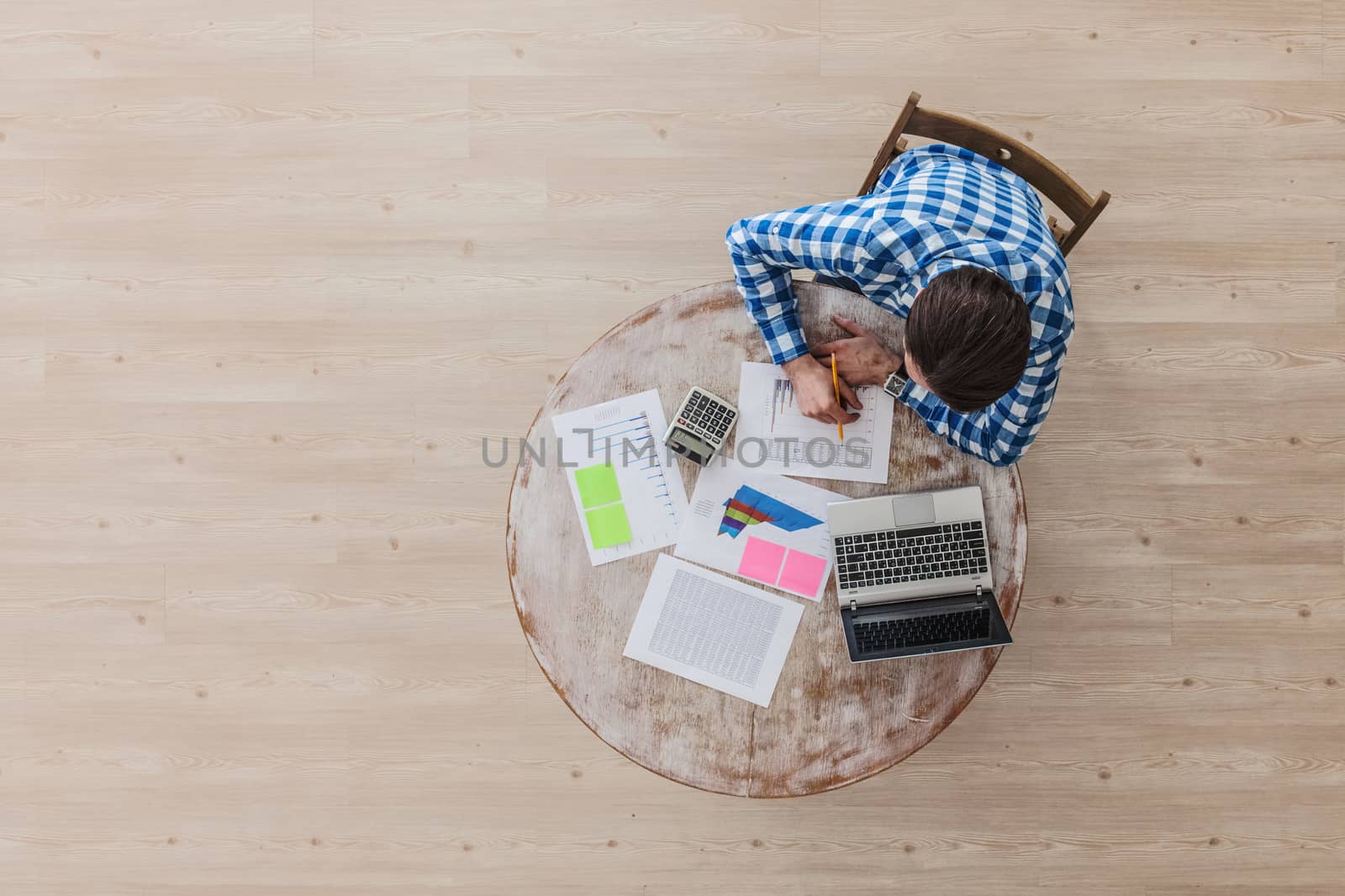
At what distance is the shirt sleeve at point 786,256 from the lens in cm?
140

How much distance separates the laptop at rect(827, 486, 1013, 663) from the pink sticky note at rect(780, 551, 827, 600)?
41 millimetres

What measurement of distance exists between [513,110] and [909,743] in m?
1.85

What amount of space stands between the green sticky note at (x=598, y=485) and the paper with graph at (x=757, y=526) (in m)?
0.15

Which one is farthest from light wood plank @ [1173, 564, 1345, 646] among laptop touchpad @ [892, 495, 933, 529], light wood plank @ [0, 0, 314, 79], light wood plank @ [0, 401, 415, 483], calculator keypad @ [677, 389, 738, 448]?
light wood plank @ [0, 0, 314, 79]

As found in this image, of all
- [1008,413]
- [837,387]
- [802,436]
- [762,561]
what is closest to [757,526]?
[762,561]

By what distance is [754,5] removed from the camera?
221 centimetres

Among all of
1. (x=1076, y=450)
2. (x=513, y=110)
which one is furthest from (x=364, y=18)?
(x=1076, y=450)

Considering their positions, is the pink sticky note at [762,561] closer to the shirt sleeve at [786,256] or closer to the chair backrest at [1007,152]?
the shirt sleeve at [786,256]

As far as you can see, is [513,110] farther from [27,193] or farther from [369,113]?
[27,193]

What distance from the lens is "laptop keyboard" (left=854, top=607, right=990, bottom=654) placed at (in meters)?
1.44

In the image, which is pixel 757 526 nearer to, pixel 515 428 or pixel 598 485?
pixel 598 485

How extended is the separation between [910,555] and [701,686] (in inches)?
17.8

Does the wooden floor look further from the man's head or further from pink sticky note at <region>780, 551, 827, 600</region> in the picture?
the man's head

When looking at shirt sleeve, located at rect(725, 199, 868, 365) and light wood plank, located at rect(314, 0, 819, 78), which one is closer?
shirt sleeve, located at rect(725, 199, 868, 365)
